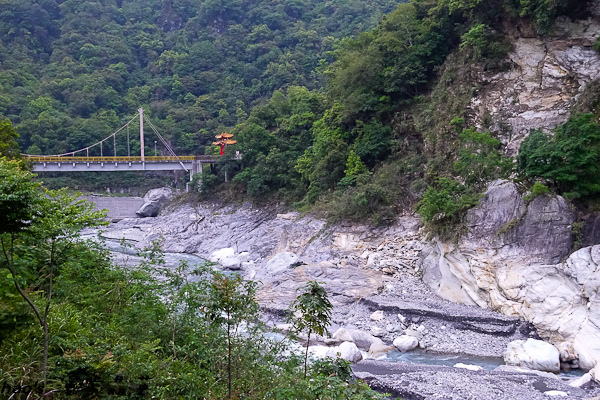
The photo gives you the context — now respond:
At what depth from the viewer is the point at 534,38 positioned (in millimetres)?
19734

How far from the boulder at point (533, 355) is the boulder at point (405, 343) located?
241 centimetres

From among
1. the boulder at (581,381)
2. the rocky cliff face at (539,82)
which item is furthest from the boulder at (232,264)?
the boulder at (581,381)

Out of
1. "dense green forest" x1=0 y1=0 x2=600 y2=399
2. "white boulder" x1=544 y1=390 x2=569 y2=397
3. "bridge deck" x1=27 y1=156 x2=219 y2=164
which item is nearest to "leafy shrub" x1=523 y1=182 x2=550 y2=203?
"dense green forest" x1=0 y1=0 x2=600 y2=399

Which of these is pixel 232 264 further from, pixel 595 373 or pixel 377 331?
pixel 595 373

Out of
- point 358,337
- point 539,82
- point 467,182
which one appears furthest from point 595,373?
point 539,82

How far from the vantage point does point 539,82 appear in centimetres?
1914

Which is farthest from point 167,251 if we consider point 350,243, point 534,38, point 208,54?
point 208,54

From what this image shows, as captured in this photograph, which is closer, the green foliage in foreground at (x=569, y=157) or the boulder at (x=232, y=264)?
the green foliage in foreground at (x=569, y=157)

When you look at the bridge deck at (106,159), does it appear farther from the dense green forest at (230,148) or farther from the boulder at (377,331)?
the boulder at (377,331)

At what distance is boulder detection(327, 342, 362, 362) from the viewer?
1191 cm

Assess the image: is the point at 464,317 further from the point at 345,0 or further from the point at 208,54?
the point at 345,0

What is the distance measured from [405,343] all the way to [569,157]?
780 cm

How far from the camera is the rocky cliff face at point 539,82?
1791cm

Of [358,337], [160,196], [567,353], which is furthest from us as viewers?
[160,196]
